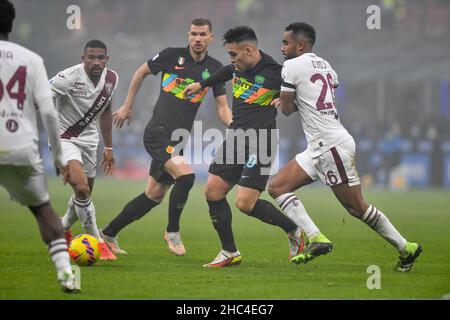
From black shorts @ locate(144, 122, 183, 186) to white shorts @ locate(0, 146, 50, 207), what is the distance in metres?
3.79

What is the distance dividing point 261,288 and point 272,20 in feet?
91.3

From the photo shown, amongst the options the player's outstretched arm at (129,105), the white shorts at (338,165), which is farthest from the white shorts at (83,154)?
→ the white shorts at (338,165)

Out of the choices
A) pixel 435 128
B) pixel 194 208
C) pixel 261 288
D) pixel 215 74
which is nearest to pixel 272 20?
pixel 435 128

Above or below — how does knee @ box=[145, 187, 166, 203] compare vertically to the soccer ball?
above

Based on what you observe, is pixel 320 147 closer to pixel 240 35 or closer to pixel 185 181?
pixel 240 35

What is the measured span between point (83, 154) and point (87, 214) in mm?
742

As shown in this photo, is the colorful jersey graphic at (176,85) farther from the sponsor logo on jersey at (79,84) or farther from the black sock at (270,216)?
the black sock at (270,216)

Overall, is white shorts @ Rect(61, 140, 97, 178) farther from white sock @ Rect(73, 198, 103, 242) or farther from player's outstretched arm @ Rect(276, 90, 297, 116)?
player's outstretched arm @ Rect(276, 90, 297, 116)

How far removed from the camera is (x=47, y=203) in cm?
799

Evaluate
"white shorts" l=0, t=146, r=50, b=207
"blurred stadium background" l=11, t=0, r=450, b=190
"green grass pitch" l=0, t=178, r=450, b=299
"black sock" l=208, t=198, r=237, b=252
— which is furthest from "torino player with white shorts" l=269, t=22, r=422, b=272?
"blurred stadium background" l=11, t=0, r=450, b=190

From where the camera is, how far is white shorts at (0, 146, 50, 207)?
768cm

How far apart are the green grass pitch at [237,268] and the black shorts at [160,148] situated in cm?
93

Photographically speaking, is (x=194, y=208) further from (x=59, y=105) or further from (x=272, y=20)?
(x=272, y=20)

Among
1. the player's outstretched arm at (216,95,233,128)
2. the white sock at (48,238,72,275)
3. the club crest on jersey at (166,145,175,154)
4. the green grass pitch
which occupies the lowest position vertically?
the green grass pitch
